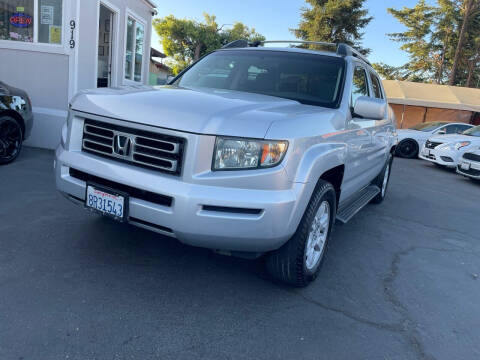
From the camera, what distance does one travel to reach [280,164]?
2.40 metres

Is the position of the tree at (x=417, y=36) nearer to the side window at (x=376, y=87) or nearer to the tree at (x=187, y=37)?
the tree at (x=187, y=37)

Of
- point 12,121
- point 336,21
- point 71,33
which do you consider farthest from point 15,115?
point 336,21

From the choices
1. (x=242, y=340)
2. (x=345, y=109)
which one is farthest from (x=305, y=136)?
(x=242, y=340)

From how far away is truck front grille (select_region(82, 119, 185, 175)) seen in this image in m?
2.42

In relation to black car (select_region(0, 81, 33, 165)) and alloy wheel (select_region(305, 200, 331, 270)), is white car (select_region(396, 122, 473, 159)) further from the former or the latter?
black car (select_region(0, 81, 33, 165))

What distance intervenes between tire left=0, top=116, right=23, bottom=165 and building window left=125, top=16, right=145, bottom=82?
4.37 metres

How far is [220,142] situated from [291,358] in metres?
1.29

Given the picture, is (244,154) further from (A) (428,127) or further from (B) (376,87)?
(A) (428,127)

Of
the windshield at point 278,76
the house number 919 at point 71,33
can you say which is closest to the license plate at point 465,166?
the windshield at point 278,76

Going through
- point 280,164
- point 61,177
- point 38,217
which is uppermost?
point 280,164

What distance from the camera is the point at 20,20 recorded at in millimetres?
7305

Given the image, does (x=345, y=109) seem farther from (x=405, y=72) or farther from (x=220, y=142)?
(x=405, y=72)

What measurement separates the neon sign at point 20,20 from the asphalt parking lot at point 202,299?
14.3 feet

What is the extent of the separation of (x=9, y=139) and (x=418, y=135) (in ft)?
41.6
